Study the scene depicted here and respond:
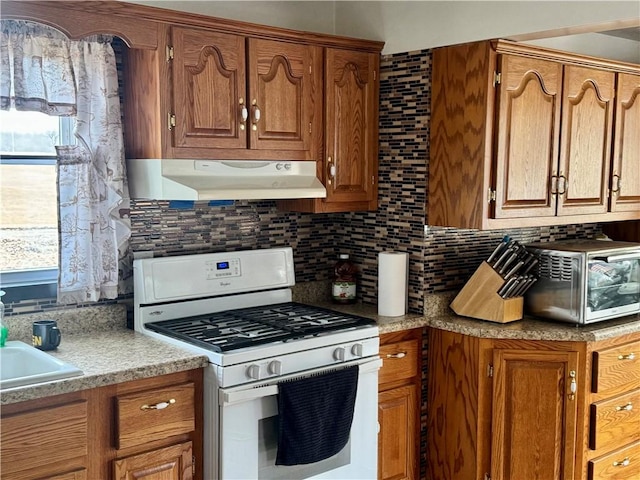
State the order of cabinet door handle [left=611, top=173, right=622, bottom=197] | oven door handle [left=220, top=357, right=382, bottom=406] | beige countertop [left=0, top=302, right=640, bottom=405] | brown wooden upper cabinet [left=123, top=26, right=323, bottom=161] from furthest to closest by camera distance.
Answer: cabinet door handle [left=611, top=173, right=622, bottom=197] → brown wooden upper cabinet [left=123, top=26, right=323, bottom=161] → oven door handle [left=220, top=357, right=382, bottom=406] → beige countertop [left=0, top=302, right=640, bottom=405]

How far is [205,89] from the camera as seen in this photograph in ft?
9.23

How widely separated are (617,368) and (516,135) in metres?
1.08

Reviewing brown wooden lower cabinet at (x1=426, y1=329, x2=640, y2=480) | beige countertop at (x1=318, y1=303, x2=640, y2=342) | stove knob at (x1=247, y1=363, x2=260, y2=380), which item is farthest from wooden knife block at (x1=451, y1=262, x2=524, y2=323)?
stove knob at (x1=247, y1=363, x2=260, y2=380)

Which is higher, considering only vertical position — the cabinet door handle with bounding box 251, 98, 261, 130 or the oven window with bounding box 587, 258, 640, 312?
the cabinet door handle with bounding box 251, 98, 261, 130

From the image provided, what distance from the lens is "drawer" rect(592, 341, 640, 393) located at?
308cm

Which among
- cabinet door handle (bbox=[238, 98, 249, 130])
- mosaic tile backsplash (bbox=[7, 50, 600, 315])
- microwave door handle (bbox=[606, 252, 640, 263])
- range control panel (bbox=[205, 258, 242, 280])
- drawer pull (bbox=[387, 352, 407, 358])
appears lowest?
drawer pull (bbox=[387, 352, 407, 358])

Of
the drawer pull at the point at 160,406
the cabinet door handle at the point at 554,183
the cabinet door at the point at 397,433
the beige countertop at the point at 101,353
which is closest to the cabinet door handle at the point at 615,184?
the cabinet door handle at the point at 554,183

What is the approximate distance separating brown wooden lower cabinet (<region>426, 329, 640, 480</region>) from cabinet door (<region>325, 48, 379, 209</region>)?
736 mm

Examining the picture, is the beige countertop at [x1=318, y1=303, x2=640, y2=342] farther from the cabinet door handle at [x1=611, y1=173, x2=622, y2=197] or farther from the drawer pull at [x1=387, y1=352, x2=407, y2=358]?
the cabinet door handle at [x1=611, y1=173, x2=622, y2=197]

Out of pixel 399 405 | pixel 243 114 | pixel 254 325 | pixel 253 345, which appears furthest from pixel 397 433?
pixel 243 114

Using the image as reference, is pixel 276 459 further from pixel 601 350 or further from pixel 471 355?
pixel 601 350

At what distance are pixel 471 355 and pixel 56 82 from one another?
6.33 feet

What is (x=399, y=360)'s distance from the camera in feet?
10.3

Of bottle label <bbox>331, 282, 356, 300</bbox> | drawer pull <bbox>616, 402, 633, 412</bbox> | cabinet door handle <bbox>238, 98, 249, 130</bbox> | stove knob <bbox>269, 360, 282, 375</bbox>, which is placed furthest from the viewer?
bottle label <bbox>331, 282, 356, 300</bbox>
